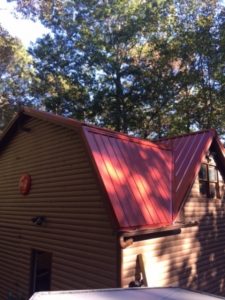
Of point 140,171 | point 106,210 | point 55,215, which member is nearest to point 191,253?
point 140,171

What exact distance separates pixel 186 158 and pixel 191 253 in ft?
9.11

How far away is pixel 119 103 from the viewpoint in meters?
25.0

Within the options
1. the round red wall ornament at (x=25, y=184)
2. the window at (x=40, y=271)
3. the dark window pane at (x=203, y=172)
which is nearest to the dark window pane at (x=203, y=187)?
the dark window pane at (x=203, y=172)

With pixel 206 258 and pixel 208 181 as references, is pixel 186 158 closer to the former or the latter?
pixel 208 181

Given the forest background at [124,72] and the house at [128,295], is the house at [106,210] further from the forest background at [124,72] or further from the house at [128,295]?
the forest background at [124,72]

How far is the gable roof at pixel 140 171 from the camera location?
717cm

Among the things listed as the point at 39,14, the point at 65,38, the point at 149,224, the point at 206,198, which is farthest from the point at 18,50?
the point at 149,224

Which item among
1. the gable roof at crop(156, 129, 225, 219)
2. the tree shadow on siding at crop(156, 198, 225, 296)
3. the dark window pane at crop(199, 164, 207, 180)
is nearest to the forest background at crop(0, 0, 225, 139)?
the gable roof at crop(156, 129, 225, 219)

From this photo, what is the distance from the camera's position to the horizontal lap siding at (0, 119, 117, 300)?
7629 millimetres

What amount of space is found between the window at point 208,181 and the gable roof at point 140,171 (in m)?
0.71

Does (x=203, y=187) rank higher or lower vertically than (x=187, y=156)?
lower

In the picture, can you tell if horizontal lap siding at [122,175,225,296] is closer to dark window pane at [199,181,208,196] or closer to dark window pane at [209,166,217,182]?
dark window pane at [199,181,208,196]

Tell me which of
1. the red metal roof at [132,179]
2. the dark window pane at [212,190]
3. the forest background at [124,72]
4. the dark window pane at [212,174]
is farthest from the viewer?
the forest background at [124,72]

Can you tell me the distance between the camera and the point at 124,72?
2478 centimetres
